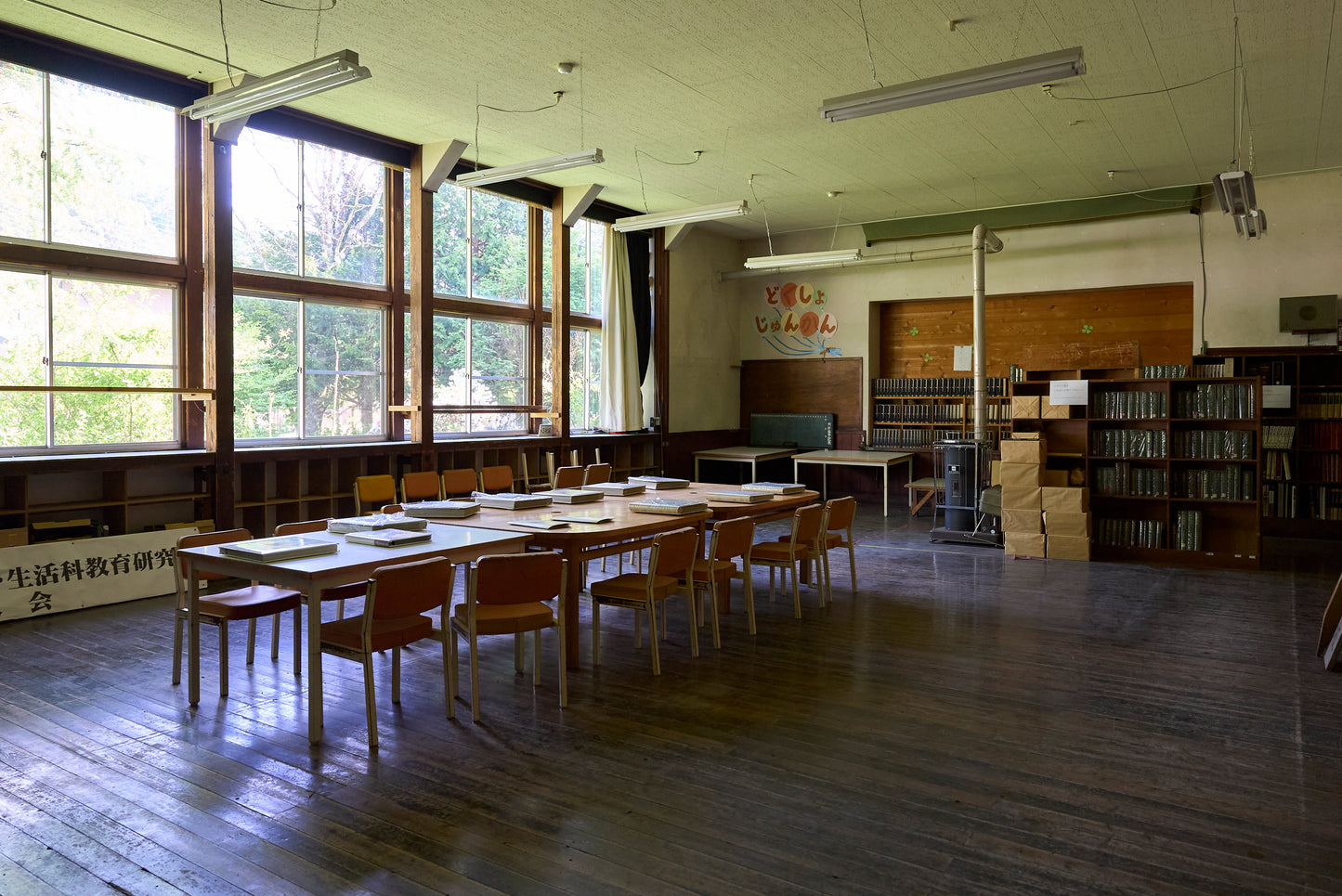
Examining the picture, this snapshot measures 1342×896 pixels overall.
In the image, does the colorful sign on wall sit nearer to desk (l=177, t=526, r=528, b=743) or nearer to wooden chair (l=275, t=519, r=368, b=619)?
desk (l=177, t=526, r=528, b=743)

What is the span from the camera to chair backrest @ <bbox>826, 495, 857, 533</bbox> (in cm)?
616

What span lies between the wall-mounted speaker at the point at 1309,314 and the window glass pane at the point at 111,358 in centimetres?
1083

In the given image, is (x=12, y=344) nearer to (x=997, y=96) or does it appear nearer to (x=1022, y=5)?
(x=1022, y=5)

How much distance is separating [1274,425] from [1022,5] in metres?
6.31

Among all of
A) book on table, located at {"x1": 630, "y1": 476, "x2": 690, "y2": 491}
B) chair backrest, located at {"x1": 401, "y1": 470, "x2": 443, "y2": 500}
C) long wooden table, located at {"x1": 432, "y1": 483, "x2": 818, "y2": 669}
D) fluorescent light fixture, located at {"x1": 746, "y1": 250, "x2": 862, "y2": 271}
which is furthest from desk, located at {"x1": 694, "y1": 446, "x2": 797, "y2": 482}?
chair backrest, located at {"x1": 401, "y1": 470, "x2": 443, "y2": 500}

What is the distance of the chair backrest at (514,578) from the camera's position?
152 inches

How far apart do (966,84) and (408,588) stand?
3.81m

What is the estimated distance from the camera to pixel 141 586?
6457mm

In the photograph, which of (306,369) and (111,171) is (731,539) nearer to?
(306,369)

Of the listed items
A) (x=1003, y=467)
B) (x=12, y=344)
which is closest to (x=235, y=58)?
(x=12, y=344)

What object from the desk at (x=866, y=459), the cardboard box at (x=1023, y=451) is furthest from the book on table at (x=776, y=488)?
the desk at (x=866, y=459)

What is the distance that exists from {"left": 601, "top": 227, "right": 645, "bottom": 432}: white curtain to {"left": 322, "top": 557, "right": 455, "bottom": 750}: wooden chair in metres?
7.33

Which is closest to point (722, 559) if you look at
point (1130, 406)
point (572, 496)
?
point (572, 496)

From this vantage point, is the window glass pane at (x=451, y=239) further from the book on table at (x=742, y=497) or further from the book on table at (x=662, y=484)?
the book on table at (x=742, y=497)
